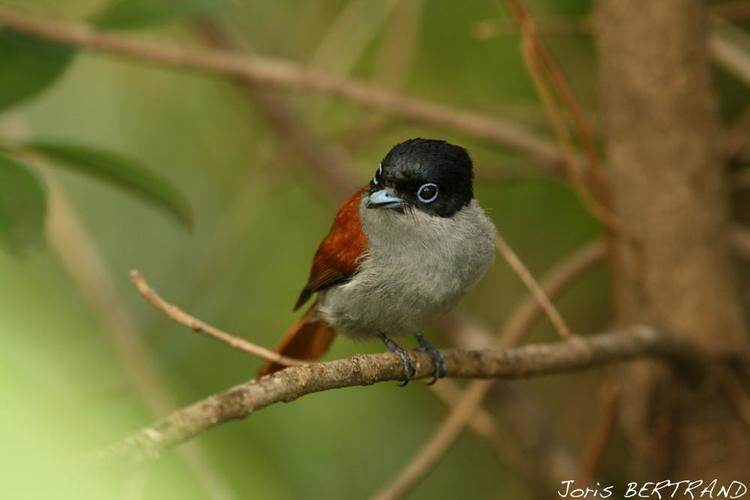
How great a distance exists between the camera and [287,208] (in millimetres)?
5266

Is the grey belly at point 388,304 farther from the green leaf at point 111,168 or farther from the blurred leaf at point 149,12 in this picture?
the blurred leaf at point 149,12

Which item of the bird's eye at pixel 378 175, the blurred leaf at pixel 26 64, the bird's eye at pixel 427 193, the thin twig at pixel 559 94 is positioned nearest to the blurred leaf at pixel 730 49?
the thin twig at pixel 559 94

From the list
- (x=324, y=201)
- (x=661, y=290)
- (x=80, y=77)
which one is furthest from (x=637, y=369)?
(x=80, y=77)

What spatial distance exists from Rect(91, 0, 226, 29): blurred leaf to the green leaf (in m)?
0.46

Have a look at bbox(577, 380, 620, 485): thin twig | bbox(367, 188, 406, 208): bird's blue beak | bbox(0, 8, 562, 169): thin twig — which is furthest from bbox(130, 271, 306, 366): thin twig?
bbox(0, 8, 562, 169): thin twig

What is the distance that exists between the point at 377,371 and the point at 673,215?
1.59 meters

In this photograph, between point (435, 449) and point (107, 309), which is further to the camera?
point (107, 309)

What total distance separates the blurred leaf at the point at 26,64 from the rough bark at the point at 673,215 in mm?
1741

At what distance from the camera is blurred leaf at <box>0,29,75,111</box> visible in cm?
234

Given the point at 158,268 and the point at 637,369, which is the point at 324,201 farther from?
the point at 637,369

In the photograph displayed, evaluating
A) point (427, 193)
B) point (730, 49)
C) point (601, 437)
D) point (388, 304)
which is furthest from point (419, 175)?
point (730, 49)

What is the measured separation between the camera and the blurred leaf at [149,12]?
259 centimetres

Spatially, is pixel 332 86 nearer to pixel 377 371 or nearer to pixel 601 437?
pixel 601 437

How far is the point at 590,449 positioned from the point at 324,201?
70.5 inches
